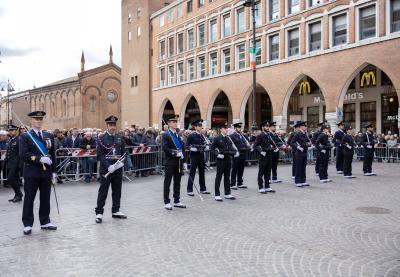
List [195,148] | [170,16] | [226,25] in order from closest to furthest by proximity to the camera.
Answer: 1. [195,148]
2. [226,25]
3. [170,16]

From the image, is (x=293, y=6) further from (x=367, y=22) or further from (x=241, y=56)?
(x=367, y=22)

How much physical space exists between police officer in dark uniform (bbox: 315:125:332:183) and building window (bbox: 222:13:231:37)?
24.5 m

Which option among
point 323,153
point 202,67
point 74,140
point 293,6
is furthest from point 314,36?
point 74,140

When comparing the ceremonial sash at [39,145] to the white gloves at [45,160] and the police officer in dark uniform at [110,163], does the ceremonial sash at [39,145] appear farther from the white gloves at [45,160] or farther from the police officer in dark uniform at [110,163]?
the police officer in dark uniform at [110,163]

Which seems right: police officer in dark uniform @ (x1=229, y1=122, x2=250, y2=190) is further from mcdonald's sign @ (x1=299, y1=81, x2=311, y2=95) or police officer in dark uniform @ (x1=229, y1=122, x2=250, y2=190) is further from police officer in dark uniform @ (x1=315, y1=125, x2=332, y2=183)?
mcdonald's sign @ (x1=299, y1=81, x2=311, y2=95)

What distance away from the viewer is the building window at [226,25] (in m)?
38.2

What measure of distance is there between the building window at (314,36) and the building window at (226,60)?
904 cm

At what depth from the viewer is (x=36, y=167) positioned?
7996mm

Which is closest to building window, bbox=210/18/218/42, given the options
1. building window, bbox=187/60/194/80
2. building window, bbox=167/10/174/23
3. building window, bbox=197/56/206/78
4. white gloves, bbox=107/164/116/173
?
building window, bbox=197/56/206/78

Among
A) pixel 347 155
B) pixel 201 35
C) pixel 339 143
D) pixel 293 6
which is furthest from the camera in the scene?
pixel 201 35

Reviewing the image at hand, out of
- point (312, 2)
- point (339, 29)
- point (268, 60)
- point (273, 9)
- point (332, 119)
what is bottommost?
point (332, 119)

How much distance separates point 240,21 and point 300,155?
25.2 m

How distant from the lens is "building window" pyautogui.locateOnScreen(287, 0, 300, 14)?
31.9 metres

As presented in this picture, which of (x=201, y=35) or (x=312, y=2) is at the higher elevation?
(x=201, y=35)
